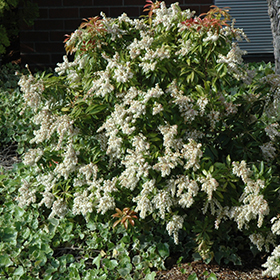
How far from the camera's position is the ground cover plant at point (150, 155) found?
8.39ft

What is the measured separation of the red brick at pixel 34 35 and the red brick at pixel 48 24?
82mm

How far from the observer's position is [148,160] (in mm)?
2586

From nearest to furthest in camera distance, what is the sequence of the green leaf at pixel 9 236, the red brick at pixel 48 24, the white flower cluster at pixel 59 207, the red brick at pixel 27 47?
the white flower cluster at pixel 59 207
the green leaf at pixel 9 236
the red brick at pixel 48 24
the red brick at pixel 27 47

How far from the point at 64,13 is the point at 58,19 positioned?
0.14 metres

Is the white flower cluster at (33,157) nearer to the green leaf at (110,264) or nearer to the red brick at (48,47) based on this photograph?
the green leaf at (110,264)

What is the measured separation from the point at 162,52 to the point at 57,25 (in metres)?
4.62

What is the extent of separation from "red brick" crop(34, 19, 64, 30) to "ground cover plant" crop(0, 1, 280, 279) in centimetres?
392

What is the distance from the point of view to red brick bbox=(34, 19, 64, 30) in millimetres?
6707

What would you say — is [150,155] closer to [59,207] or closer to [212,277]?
[59,207]

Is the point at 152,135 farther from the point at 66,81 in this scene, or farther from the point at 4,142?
the point at 4,142

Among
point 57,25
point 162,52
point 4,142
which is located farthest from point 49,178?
point 57,25

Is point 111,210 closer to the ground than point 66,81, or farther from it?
closer to the ground

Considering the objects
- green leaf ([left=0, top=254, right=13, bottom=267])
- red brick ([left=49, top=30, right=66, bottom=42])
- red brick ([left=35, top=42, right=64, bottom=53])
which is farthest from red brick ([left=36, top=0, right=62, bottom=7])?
green leaf ([left=0, top=254, right=13, bottom=267])

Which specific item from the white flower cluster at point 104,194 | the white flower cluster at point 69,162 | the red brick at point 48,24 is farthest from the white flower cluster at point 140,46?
the red brick at point 48,24
